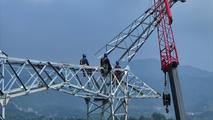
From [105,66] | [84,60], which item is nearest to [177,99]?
[105,66]

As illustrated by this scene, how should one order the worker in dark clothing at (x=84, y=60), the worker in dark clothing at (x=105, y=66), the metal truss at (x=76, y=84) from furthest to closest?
the worker in dark clothing at (x=105, y=66), the worker in dark clothing at (x=84, y=60), the metal truss at (x=76, y=84)

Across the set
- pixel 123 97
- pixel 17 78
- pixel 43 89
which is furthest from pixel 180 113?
pixel 17 78

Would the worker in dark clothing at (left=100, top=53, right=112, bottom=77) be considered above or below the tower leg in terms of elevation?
above

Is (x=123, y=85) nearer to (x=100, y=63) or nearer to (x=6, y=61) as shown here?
(x=100, y=63)

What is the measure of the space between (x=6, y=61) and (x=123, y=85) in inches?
664

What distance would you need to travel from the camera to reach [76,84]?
43344mm

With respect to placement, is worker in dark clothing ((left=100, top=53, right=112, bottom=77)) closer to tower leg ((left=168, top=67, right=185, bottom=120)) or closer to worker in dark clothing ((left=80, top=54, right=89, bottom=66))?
worker in dark clothing ((left=80, top=54, right=89, bottom=66))

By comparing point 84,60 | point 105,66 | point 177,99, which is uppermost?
Result: point 84,60

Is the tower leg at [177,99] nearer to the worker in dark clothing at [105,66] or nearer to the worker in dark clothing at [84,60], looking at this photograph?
the worker in dark clothing at [105,66]

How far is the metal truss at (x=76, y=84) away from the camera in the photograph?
35.9 metres

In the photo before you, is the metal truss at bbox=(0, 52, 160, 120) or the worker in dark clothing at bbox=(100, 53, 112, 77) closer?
the metal truss at bbox=(0, 52, 160, 120)

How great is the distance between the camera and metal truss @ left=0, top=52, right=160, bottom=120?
35.9 meters

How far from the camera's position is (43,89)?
128 feet

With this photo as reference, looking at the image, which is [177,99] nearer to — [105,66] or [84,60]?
[105,66]
